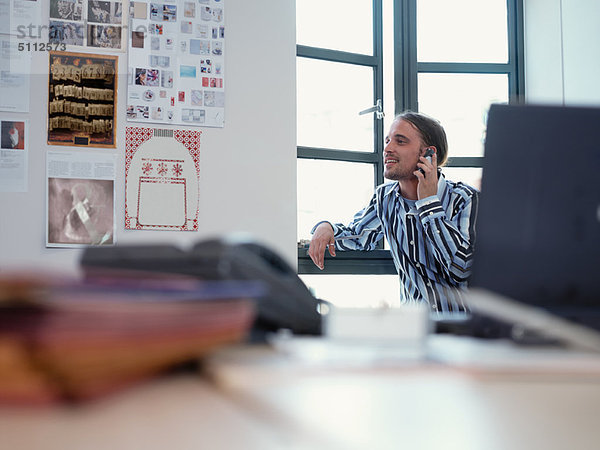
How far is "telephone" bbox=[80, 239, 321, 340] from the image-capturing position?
63 cm

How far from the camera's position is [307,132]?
3.16m

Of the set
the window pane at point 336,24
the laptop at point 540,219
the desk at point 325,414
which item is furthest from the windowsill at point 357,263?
the desk at point 325,414

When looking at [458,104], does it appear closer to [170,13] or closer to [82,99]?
[170,13]

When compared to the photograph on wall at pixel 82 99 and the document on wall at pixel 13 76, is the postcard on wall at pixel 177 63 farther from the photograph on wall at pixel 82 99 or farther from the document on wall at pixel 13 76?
the document on wall at pixel 13 76

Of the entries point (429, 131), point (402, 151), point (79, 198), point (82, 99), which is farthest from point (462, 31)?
point (79, 198)

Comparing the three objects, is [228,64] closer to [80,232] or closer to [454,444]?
[80,232]

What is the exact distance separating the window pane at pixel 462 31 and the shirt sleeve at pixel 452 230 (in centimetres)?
125

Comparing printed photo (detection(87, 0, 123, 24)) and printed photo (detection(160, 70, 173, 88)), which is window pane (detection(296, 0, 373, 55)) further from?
printed photo (detection(87, 0, 123, 24))

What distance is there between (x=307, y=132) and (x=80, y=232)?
4.06 feet

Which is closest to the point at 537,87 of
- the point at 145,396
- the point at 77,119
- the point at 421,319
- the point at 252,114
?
the point at 252,114

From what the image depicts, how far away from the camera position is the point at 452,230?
232cm

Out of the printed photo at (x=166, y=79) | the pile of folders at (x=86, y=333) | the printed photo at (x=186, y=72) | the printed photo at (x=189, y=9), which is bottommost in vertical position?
the pile of folders at (x=86, y=333)

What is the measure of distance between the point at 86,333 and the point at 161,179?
2396mm

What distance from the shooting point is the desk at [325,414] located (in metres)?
0.31
